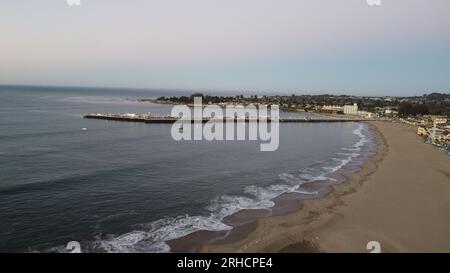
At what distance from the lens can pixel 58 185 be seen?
22.7 m

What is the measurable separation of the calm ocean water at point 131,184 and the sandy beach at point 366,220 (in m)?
2.37

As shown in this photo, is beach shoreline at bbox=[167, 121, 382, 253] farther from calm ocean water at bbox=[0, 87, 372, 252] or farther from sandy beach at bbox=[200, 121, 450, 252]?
calm ocean water at bbox=[0, 87, 372, 252]

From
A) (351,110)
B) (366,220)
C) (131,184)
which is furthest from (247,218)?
(351,110)

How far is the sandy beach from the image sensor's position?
15203mm

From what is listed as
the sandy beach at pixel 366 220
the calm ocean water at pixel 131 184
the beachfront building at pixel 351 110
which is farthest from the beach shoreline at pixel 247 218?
the beachfront building at pixel 351 110

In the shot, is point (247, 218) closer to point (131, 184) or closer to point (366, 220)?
point (366, 220)

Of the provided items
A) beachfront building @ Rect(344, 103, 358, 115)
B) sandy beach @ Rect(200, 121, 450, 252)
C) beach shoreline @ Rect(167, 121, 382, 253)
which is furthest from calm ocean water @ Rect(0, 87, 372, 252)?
beachfront building @ Rect(344, 103, 358, 115)

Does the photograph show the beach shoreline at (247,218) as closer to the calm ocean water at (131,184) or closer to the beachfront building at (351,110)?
the calm ocean water at (131,184)

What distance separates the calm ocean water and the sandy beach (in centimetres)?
237

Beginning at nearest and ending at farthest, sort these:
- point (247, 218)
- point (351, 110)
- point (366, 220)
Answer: point (366, 220), point (247, 218), point (351, 110)

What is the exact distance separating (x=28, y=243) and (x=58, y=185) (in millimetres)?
8503

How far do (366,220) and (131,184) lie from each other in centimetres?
1438

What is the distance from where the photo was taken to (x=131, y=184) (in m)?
23.8
